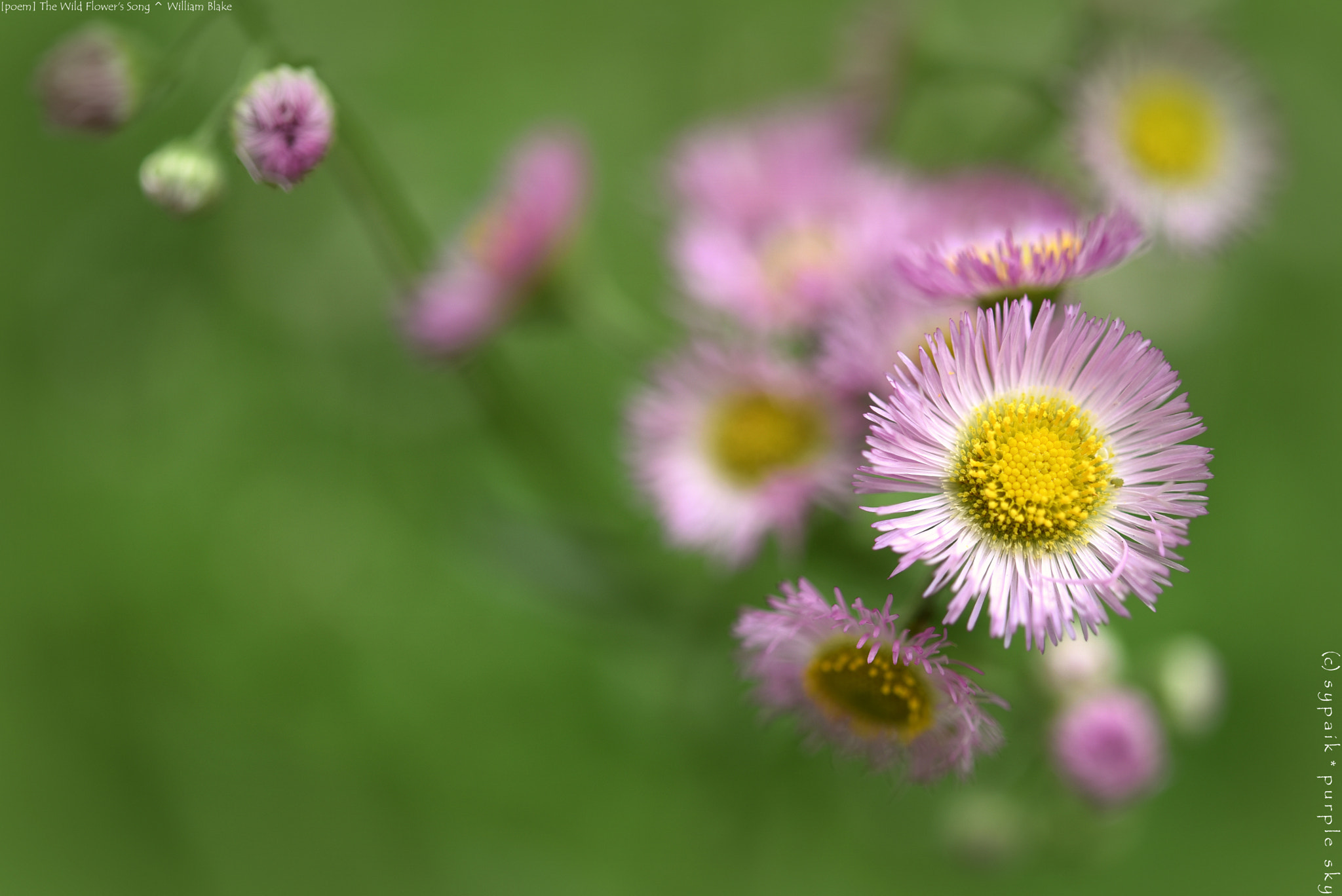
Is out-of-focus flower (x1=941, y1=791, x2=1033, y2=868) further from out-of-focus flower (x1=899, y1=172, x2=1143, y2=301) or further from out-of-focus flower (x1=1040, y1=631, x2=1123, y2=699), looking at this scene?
out-of-focus flower (x1=899, y1=172, x2=1143, y2=301)

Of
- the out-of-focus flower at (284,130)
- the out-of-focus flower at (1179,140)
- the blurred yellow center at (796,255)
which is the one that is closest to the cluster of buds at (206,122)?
the out-of-focus flower at (284,130)

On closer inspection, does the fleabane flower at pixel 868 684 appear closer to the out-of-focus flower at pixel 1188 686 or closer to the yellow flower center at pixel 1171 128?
the out-of-focus flower at pixel 1188 686

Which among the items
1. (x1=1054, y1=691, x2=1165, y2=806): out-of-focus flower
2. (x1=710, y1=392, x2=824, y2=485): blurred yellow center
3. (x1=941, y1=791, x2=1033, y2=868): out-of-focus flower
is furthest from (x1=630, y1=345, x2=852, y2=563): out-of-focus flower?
(x1=941, y1=791, x2=1033, y2=868): out-of-focus flower

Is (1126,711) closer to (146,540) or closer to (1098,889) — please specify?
(1098,889)

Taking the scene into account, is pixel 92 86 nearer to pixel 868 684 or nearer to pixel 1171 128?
pixel 868 684

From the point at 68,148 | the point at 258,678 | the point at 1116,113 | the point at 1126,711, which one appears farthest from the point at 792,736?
the point at 68,148
